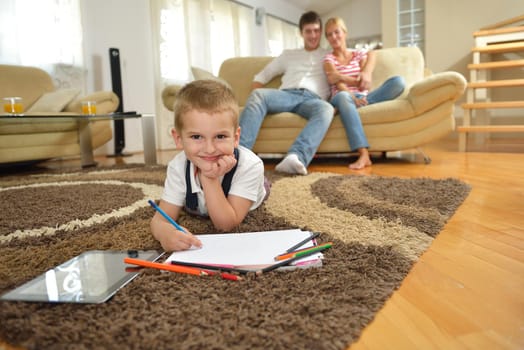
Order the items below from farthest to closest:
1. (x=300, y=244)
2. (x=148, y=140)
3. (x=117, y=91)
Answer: (x=117, y=91) → (x=148, y=140) → (x=300, y=244)

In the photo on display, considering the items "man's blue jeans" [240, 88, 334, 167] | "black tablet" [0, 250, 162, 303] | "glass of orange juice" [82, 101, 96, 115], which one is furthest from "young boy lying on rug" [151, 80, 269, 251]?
"glass of orange juice" [82, 101, 96, 115]

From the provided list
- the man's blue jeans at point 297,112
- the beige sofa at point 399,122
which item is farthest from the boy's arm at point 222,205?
the beige sofa at point 399,122

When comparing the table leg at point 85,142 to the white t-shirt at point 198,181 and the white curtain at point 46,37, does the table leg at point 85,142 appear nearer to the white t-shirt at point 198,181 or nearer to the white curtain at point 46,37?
the white curtain at point 46,37

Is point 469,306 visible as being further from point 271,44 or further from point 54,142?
point 271,44

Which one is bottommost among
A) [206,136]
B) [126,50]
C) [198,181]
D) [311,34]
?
[198,181]

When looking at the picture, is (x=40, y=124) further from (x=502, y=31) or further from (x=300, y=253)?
(x=502, y=31)

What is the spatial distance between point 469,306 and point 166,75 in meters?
3.81

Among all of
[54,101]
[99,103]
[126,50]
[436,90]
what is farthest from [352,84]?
[126,50]

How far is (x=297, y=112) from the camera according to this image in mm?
2338

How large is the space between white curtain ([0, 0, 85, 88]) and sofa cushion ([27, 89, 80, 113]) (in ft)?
1.69

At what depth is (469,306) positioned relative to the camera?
0.56 metres

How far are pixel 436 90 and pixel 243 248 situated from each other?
1748mm

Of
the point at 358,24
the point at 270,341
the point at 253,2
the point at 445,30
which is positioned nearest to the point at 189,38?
the point at 253,2

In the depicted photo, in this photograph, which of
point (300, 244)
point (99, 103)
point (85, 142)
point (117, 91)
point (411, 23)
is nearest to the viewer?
→ point (300, 244)
